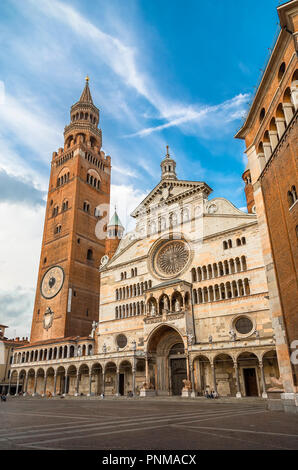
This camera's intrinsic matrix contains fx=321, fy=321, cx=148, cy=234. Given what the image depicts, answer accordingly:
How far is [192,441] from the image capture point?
6.06 m

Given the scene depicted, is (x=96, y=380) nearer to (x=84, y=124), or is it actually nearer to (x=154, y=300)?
(x=154, y=300)

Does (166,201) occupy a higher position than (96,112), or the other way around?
(96,112)

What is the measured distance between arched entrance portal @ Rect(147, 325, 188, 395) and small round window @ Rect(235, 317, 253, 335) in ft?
19.7

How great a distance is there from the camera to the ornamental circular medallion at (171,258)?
33.2 meters

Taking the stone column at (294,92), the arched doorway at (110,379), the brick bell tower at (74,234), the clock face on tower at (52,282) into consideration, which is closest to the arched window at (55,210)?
the brick bell tower at (74,234)

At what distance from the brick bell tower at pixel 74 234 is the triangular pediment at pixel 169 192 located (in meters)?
11.6

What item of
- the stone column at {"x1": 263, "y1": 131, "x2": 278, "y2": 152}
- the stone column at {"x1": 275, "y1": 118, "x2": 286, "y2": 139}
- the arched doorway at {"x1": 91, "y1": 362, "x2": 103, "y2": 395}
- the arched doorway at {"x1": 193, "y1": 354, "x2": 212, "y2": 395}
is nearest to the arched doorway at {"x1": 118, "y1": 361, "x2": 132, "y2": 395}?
the arched doorway at {"x1": 91, "y1": 362, "x2": 103, "y2": 395}

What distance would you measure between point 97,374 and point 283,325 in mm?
26520

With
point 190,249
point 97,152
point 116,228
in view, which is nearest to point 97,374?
point 190,249

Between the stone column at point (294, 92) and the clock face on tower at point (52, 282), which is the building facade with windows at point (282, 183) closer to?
the stone column at point (294, 92)

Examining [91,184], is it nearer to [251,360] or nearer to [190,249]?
[190,249]

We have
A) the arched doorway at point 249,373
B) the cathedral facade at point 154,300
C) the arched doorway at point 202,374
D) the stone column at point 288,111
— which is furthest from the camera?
the arched doorway at point 202,374

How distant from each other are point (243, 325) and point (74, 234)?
92.6 feet

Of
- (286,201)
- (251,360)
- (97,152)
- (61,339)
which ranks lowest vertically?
(251,360)
